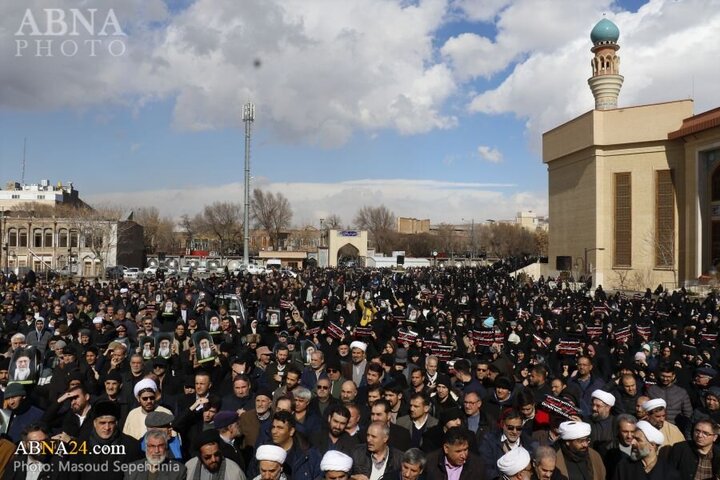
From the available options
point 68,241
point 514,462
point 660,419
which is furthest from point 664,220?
point 68,241

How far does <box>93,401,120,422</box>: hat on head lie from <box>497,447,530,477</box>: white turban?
9.90ft

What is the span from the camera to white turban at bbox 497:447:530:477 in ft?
13.4

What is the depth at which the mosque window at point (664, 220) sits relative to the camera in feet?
133

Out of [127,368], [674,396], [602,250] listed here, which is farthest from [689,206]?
[127,368]

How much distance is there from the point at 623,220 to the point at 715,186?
21.3ft

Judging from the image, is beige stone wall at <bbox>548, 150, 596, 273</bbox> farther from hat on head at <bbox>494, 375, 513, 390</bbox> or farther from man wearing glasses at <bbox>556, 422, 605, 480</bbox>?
man wearing glasses at <bbox>556, 422, 605, 480</bbox>

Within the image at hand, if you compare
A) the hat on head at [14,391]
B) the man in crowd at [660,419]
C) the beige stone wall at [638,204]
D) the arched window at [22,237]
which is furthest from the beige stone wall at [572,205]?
the arched window at [22,237]

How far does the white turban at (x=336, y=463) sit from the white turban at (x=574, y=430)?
5.66ft

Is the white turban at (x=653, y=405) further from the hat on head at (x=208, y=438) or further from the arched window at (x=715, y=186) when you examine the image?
the arched window at (x=715, y=186)

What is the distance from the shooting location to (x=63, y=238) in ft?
185

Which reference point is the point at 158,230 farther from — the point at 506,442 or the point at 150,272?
the point at 506,442

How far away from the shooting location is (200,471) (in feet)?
14.3

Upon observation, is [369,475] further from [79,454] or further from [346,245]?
[346,245]

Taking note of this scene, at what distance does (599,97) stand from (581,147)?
6.64 m
